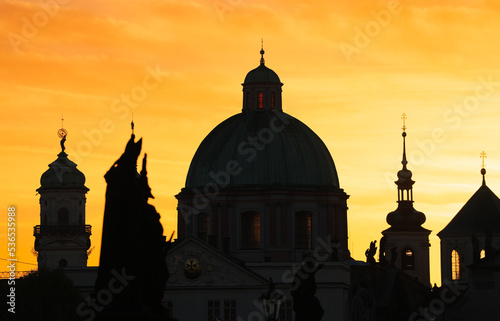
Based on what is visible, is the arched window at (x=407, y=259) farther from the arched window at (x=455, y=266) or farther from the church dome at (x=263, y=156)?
the church dome at (x=263, y=156)

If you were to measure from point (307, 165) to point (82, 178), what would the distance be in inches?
1014

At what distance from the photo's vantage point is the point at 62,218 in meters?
140

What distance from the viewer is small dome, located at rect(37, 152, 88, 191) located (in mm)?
142375

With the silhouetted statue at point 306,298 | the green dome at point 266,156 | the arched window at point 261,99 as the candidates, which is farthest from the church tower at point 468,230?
the silhouetted statue at point 306,298

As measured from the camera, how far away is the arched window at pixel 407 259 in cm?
16225

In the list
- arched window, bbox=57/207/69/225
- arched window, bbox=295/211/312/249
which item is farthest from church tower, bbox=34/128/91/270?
arched window, bbox=295/211/312/249

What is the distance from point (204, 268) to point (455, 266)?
46.2 metres

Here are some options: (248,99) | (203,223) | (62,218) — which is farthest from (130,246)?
(62,218)

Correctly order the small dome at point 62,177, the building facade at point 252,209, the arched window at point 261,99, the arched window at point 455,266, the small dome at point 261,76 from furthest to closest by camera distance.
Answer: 1. the arched window at point 455,266
2. the small dome at point 62,177
3. the small dome at point 261,76
4. the arched window at point 261,99
5. the building facade at point 252,209

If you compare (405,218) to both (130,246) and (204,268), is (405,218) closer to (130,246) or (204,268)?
(204,268)

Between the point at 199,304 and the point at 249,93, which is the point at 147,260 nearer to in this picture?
the point at 199,304

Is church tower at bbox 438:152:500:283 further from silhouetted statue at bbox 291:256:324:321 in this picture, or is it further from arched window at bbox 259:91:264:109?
silhouetted statue at bbox 291:256:324:321

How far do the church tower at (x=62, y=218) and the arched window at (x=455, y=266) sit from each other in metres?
35.9

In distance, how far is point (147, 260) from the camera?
1201 inches
